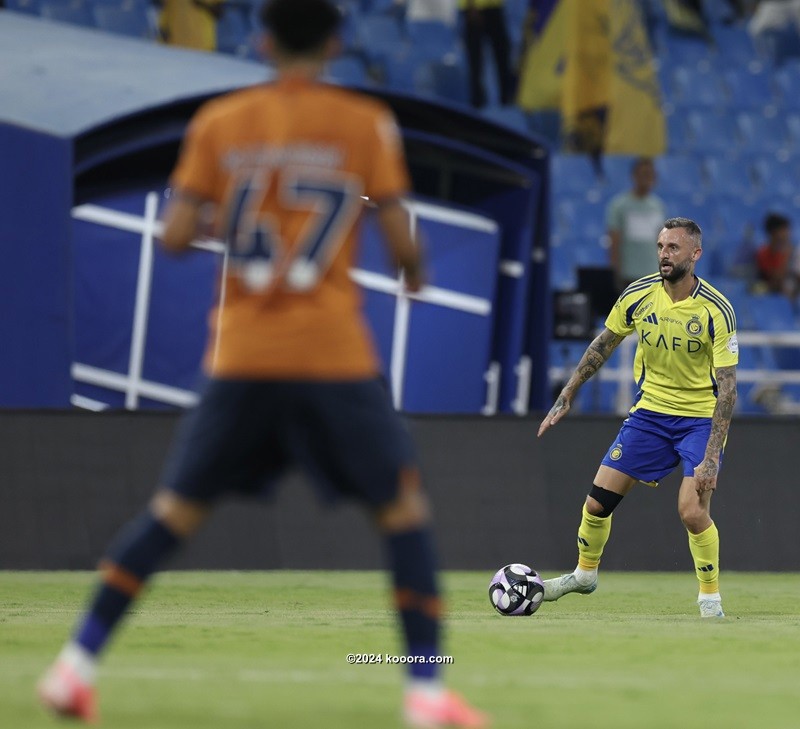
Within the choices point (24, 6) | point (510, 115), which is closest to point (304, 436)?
point (510, 115)

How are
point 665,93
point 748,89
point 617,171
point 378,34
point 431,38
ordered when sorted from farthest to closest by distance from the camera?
point 748,89
point 665,93
point 431,38
point 378,34
point 617,171

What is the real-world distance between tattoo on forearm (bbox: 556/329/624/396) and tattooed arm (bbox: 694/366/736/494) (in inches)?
29.5

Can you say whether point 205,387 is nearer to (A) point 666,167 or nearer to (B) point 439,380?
(B) point 439,380

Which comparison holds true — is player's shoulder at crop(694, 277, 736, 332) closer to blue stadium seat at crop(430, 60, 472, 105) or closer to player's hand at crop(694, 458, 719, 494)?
player's hand at crop(694, 458, 719, 494)

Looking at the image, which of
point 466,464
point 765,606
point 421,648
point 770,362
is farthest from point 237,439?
point 770,362

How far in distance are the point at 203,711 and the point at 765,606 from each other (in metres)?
6.01

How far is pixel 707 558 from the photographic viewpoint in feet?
33.0

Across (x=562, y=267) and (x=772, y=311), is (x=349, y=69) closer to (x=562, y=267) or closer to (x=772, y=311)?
(x=562, y=267)

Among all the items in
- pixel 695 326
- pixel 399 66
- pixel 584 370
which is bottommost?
pixel 584 370

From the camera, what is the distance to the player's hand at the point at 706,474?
9758 mm

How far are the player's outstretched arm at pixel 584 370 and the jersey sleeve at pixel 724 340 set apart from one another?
24.6 inches

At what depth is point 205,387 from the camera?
5445 mm

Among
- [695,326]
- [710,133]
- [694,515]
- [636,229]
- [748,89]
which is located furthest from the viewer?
[748,89]

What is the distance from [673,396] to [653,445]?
310 mm
